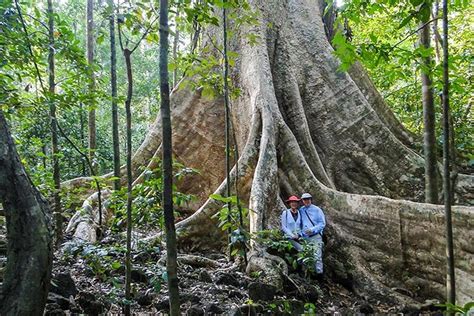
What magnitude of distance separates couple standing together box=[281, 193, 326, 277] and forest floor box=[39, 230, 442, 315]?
39 cm

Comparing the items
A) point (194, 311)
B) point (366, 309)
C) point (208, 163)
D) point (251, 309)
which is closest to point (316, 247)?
point (366, 309)

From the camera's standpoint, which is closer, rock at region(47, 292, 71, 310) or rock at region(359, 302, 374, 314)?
rock at region(47, 292, 71, 310)

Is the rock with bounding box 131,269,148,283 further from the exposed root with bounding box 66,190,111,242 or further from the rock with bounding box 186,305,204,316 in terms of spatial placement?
the exposed root with bounding box 66,190,111,242

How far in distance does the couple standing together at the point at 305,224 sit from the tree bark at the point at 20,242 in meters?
3.10

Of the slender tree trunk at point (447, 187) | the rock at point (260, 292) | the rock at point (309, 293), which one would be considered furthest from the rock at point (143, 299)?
the slender tree trunk at point (447, 187)

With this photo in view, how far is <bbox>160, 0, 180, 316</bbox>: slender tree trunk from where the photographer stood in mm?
2275

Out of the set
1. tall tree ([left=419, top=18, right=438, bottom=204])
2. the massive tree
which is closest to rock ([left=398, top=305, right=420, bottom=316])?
the massive tree

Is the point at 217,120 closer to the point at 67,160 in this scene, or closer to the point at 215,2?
the point at 215,2

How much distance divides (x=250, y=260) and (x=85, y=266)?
1.73m

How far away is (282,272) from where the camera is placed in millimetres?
4176

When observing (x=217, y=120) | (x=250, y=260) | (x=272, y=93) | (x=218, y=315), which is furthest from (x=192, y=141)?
(x=218, y=315)

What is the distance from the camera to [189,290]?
12.5 feet

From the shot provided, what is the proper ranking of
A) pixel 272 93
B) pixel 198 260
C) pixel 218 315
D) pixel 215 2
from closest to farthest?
pixel 215 2, pixel 218 315, pixel 198 260, pixel 272 93

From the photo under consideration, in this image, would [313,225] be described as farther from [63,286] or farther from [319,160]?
[63,286]
